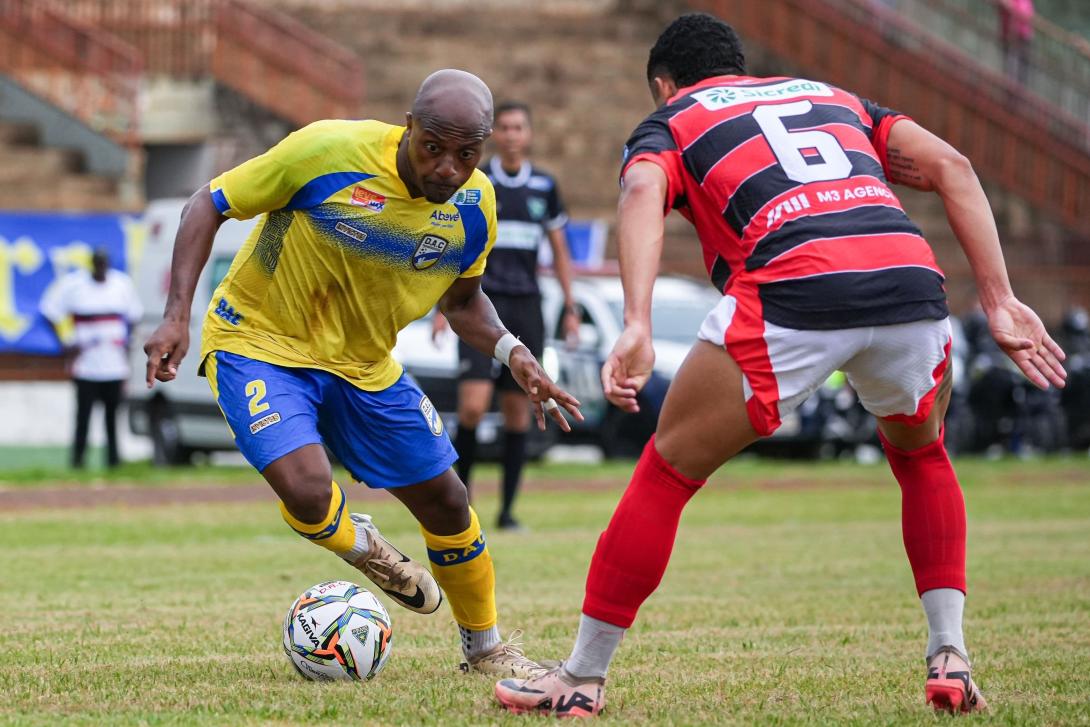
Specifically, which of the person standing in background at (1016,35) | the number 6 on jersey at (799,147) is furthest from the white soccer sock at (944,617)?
the person standing in background at (1016,35)

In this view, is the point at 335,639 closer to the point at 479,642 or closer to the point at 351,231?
the point at 479,642

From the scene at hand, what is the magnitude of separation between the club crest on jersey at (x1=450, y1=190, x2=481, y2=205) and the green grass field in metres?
1.60

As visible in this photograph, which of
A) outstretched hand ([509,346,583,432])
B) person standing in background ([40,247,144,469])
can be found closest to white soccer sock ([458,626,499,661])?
outstretched hand ([509,346,583,432])

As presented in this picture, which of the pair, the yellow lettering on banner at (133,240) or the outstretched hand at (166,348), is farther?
the yellow lettering on banner at (133,240)

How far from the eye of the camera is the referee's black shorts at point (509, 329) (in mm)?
11555

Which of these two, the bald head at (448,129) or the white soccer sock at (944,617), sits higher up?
the bald head at (448,129)

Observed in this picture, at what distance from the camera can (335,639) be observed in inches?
A: 242

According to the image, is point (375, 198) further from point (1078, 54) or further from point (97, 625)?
point (1078, 54)

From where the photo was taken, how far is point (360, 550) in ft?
20.7

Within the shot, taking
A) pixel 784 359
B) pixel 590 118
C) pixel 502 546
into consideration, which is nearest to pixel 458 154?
pixel 784 359

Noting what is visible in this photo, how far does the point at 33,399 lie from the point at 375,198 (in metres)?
17.8

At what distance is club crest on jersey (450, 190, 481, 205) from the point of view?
20.4 ft

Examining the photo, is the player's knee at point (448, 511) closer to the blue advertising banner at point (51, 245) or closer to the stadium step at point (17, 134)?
the blue advertising banner at point (51, 245)

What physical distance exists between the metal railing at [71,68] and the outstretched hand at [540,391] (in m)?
21.0
